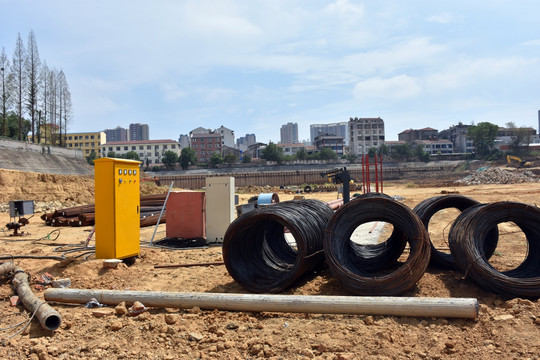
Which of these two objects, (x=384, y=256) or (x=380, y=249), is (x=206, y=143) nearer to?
(x=380, y=249)

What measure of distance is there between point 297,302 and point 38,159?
153 feet

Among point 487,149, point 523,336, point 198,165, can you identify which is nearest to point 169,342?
point 523,336

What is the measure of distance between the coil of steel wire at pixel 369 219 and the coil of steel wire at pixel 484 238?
74 centimetres

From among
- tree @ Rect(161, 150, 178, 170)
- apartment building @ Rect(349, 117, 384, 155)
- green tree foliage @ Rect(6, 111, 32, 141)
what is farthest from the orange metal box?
apartment building @ Rect(349, 117, 384, 155)

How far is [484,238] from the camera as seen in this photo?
5652 millimetres

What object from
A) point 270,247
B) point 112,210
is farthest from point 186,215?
point 270,247

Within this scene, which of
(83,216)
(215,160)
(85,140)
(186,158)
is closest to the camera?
(83,216)

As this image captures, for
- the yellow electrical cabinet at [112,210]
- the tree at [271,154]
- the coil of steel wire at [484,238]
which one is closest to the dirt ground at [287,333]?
the coil of steel wire at [484,238]

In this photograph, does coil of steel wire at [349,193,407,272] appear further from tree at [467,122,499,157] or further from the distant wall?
Result: tree at [467,122,499,157]

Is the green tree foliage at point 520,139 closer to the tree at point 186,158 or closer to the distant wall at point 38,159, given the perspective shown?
the tree at point 186,158

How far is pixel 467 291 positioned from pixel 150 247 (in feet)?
23.3

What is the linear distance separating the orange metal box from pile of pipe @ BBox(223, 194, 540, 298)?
151 inches

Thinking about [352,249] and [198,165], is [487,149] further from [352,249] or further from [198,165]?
[352,249]

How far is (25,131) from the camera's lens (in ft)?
211
